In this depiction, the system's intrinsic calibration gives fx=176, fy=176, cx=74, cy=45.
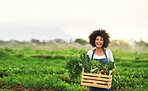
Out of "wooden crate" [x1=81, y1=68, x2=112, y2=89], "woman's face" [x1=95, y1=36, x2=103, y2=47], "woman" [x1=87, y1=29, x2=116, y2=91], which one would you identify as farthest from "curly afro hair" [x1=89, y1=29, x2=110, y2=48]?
"wooden crate" [x1=81, y1=68, x2=112, y2=89]

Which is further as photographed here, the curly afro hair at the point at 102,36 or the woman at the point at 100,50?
the curly afro hair at the point at 102,36

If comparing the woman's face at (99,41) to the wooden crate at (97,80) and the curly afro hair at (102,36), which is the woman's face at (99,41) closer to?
the curly afro hair at (102,36)

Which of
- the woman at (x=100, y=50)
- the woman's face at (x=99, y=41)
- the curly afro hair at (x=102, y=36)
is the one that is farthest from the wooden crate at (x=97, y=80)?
the curly afro hair at (x=102, y=36)

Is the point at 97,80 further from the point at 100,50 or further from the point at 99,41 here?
the point at 99,41

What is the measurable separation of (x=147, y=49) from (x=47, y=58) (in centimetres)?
1020

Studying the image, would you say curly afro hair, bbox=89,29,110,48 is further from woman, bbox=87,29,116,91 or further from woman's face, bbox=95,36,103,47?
woman's face, bbox=95,36,103,47

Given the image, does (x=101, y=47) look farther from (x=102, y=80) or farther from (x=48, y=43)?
(x=48, y=43)

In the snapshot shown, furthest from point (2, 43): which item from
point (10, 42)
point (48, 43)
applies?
point (48, 43)

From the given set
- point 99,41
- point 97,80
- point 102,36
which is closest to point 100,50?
point 99,41

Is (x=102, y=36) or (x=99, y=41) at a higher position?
(x=102, y=36)

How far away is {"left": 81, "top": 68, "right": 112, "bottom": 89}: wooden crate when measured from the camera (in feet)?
10.5

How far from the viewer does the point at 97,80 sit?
3.26 meters

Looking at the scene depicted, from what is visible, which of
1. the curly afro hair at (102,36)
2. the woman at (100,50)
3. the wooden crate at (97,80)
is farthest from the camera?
the curly afro hair at (102,36)

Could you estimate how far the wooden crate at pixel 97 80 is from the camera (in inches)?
126
